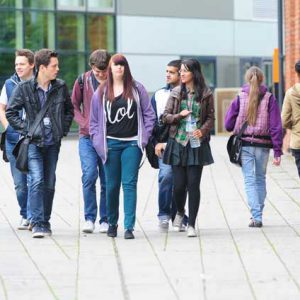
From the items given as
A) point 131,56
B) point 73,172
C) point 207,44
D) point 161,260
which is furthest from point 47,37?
point 161,260

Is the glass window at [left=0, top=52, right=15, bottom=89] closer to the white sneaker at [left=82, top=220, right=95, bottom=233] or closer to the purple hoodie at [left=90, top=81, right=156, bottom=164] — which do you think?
the white sneaker at [left=82, top=220, right=95, bottom=233]

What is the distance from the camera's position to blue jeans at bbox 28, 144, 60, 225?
9.44 m

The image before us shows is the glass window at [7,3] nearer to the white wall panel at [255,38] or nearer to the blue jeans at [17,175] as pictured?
the white wall panel at [255,38]

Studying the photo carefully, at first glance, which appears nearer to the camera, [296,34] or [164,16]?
[296,34]

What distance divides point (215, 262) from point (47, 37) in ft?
88.6

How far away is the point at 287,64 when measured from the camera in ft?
70.1

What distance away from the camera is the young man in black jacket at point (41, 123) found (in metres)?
9.45

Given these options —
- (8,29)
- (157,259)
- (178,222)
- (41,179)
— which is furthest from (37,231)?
(8,29)

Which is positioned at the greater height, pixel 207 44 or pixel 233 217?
pixel 207 44

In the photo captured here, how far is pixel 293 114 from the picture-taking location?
10.3 meters

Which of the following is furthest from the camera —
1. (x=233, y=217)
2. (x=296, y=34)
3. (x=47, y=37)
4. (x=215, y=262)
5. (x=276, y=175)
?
(x=47, y=37)

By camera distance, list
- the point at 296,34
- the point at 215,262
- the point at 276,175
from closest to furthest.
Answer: the point at 215,262
the point at 276,175
the point at 296,34

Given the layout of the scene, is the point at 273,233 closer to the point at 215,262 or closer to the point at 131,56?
the point at 215,262

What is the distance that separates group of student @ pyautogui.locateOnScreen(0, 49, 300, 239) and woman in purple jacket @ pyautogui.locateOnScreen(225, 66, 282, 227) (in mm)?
11
